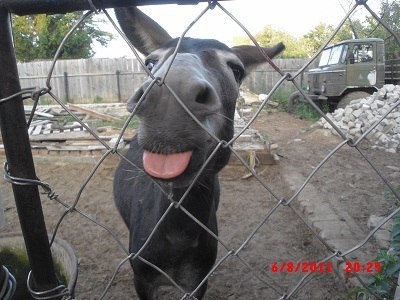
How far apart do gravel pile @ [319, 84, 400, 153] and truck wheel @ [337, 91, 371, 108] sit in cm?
86

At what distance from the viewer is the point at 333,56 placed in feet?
42.5

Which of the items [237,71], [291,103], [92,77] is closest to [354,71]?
[291,103]

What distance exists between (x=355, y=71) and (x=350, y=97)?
2.84ft

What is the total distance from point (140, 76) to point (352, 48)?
12.5 m

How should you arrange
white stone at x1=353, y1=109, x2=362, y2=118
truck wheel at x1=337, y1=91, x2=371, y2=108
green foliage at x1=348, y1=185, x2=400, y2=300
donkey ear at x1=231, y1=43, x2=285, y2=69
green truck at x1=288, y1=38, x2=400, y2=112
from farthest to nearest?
truck wheel at x1=337, y1=91, x2=371, y2=108 < green truck at x1=288, y1=38, x2=400, y2=112 < white stone at x1=353, y1=109, x2=362, y2=118 < donkey ear at x1=231, y1=43, x2=285, y2=69 < green foliage at x1=348, y1=185, x2=400, y2=300

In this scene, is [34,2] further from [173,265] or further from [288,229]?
[288,229]

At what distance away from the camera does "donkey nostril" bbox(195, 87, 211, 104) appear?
1.29m

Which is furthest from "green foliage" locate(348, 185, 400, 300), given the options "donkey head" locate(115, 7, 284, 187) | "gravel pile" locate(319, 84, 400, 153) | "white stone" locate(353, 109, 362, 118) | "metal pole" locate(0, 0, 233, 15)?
"white stone" locate(353, 109, 362, 118)

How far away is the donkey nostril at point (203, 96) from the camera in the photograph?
1291 mm

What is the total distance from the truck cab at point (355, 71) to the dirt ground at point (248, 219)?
4.58 metres

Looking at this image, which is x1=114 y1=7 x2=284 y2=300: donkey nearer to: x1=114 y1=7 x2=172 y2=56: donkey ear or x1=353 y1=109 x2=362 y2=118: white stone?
x1=114 y1=7 x2=172 y2=56: donkey ear

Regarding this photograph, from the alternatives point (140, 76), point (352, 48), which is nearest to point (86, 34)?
point (140, 76)

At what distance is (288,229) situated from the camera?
173 inches

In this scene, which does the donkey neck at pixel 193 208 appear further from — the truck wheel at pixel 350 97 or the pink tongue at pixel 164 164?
the truck wheel at pixel 350 97
